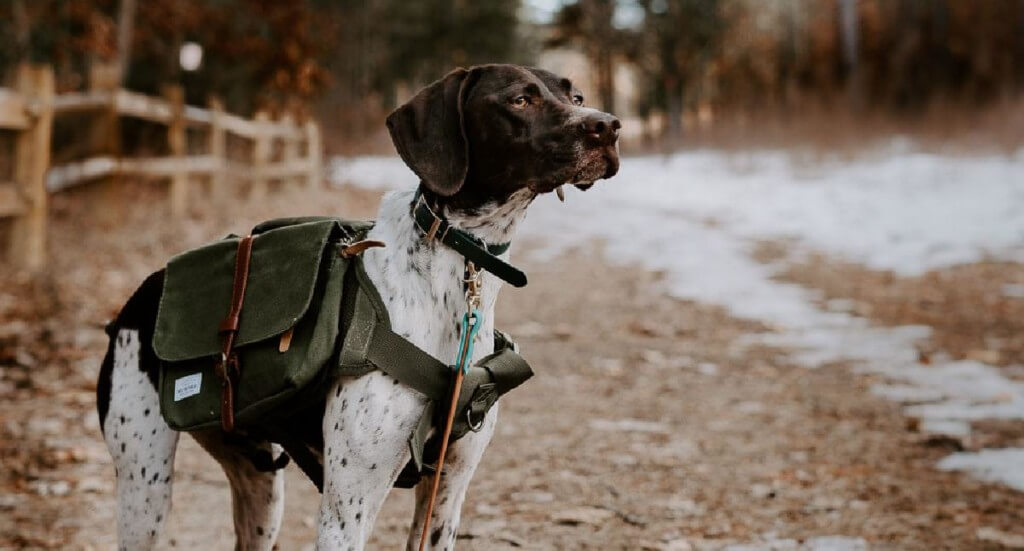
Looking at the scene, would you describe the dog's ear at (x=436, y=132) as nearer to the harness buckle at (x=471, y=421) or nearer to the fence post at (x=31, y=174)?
the harness buckle at (x=471, y=421)

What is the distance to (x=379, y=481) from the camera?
243cm

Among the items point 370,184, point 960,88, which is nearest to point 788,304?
point 370,184

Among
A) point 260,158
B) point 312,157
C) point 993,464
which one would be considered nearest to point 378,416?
point 993,464

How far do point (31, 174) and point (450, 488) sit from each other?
20.4 ft

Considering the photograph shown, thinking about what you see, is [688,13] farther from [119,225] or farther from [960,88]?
[119,225]

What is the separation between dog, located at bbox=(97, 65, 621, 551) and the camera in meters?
2.41

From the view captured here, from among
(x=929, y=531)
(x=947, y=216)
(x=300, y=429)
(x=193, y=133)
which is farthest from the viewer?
(x=193, y=133)

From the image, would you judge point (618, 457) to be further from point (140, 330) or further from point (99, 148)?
point (99, 148)

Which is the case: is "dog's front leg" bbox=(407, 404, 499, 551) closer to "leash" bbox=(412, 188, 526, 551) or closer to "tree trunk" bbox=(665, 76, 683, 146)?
"leash" bbox=(412, 188, 526, 551)

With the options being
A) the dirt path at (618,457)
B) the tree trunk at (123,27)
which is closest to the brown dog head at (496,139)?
the dirt path at (618,457)

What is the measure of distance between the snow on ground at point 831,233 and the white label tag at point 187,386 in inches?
46.4

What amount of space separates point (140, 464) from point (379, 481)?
0.83 meters

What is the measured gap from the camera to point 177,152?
11.7 meters

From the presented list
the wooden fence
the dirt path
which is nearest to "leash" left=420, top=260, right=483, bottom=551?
the dirt path
